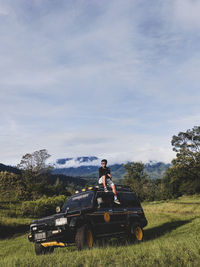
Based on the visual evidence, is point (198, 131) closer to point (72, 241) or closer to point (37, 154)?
point (37, 154)

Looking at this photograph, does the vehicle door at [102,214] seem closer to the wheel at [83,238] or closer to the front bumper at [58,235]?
the wheel at [83,238]

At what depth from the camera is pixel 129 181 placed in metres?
78.8

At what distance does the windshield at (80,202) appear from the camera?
8.98 metres

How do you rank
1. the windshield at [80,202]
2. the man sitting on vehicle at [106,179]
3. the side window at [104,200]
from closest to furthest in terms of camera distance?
the side window at [104,200]
the windshield at [80,202]
the man sitting on vehicle at [106,179]

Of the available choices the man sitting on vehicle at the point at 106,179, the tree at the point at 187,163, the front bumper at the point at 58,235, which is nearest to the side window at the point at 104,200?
the man sitting on vehicle at the point at 106,179

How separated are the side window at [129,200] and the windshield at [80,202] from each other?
1662mm

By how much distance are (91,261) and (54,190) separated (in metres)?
39.4

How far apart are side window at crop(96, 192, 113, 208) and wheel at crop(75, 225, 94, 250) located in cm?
108

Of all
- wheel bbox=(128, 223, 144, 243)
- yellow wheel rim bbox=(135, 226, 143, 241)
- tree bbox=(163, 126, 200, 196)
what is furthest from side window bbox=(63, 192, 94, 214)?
tree bbox=(163, 126, 200, 196)

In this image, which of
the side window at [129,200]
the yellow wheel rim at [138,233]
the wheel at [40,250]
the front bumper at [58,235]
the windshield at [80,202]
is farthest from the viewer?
the side window at [129,200]

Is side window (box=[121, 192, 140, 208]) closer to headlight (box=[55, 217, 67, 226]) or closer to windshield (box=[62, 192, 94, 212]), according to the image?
windshield (box=[62, 192, 94, 212])

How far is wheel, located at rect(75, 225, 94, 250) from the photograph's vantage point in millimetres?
7346

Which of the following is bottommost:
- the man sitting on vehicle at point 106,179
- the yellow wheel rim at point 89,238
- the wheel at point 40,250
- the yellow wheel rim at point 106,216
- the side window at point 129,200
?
the wheel at point 40,250

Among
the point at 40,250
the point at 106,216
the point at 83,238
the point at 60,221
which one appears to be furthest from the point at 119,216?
the point at 40,250
